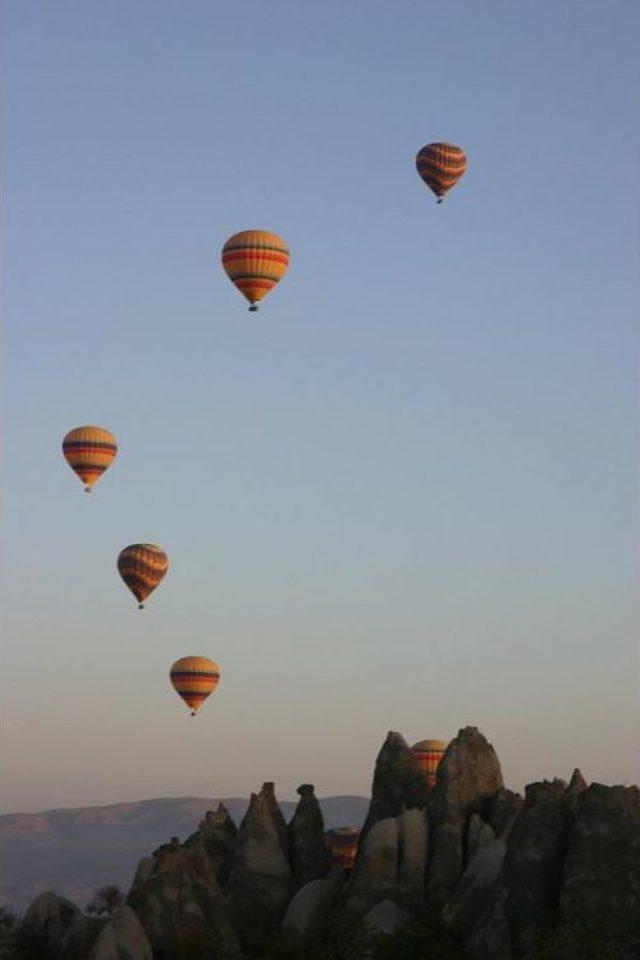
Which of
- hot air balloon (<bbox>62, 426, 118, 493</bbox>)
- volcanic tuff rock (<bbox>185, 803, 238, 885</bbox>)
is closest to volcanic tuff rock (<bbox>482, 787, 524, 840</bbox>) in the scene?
volcanic tuff rock (<bbox>185, 803, 238, 885</bbox>)

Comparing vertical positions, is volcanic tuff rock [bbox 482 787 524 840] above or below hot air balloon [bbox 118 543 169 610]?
below

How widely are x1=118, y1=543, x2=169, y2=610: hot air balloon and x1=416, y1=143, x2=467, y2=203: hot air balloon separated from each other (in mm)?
33166

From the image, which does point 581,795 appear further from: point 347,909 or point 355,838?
point 355,838

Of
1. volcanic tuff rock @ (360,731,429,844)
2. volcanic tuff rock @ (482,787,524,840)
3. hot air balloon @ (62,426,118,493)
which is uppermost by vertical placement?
hot air balloon @ (62,426,118,493)

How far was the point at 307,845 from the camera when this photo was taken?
97.4 m

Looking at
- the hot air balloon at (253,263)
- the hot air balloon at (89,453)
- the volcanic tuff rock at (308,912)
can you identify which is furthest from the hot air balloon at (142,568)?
the volcanic tuff rock at (308,912)

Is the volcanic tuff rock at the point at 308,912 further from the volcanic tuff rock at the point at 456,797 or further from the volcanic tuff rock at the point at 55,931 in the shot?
the volcanic tuff rock at the point at 55,931

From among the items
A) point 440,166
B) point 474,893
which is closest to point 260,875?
point 474,893

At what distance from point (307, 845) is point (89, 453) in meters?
51.9

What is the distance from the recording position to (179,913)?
86.7 m

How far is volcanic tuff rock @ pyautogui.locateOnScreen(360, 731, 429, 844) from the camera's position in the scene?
99062 millimetres

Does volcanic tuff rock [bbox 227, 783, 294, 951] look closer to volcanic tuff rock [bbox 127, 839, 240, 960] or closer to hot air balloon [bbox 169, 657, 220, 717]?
volcanic tuff rock [bbox 127, 839, 240, 960]

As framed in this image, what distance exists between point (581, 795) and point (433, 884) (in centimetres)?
901

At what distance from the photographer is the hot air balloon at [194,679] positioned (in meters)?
144
